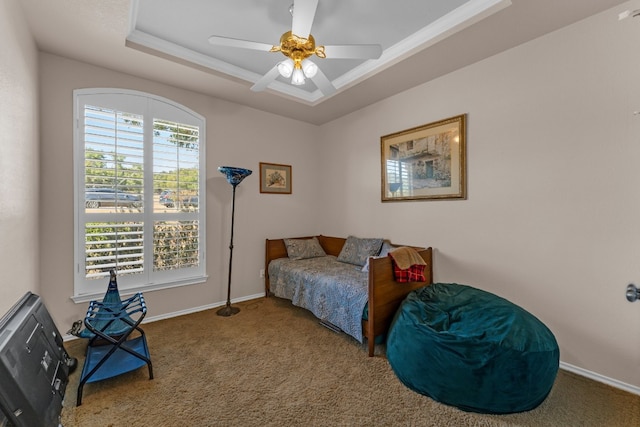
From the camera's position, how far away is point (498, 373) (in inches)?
64.1

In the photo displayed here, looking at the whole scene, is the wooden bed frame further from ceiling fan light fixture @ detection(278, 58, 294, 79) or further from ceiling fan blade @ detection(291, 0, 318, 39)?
ceiling fan blade @ detection(291, 0, 318, 39)

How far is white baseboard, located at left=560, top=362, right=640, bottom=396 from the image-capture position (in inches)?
73.0

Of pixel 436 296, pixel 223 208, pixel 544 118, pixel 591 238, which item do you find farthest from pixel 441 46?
pixel 223 208

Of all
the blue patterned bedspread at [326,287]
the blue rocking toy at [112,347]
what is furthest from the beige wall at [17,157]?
the blue patterned bedspread at [326,287]

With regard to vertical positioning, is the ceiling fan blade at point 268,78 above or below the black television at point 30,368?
above

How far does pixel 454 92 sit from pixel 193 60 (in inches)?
103

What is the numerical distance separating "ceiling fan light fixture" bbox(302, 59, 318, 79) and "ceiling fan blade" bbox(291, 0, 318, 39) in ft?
0.59

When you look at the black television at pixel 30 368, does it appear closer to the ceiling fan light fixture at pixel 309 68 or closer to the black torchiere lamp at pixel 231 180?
the black torchiere lamp at pixel 231 180

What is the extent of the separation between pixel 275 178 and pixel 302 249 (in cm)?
110

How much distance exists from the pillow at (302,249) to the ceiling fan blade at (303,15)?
2.62m

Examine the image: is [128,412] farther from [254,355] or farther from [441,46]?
[441,46]

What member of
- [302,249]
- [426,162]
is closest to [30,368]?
[302,249]

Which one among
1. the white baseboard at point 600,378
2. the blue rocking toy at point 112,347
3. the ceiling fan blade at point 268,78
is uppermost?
the ceiling fan blade at point 268,78

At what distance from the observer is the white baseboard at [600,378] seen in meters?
1.86
